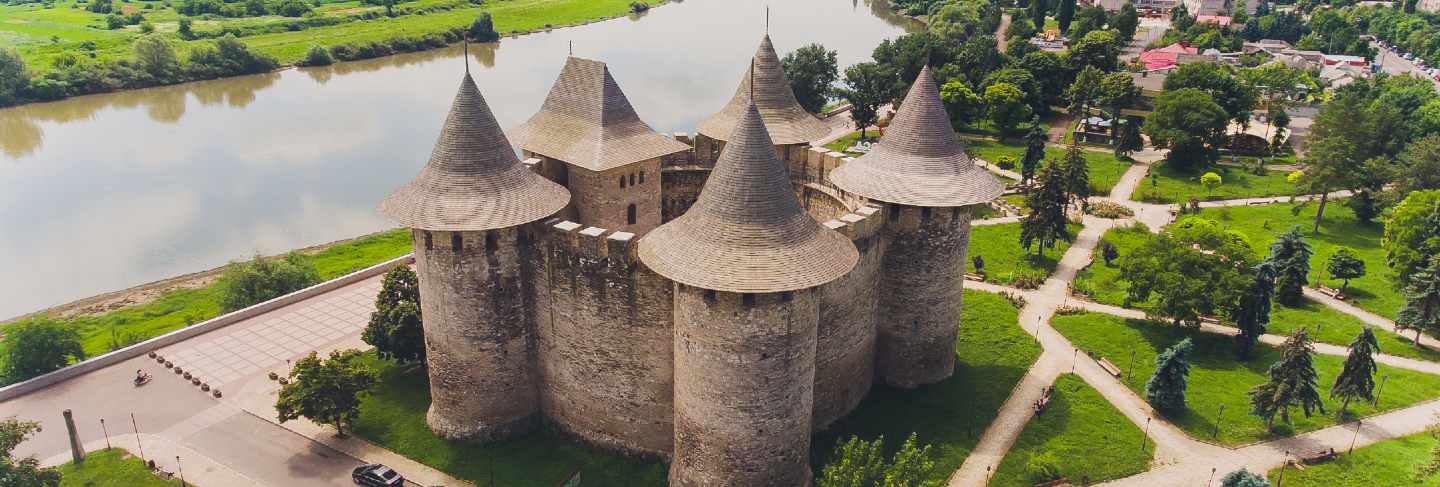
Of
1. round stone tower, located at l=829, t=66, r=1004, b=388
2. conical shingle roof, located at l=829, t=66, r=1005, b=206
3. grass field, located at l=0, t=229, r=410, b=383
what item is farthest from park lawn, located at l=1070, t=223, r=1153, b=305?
grass field, located at l=0, t=229, r=410, b=383

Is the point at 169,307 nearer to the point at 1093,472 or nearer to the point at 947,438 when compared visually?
the point at 947,438

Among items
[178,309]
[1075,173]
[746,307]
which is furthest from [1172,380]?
[178,309]

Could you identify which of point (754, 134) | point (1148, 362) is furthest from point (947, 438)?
point (754, 134)

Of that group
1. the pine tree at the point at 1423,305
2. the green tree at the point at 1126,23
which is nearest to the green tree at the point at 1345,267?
the pine tree at the point at 1423,305

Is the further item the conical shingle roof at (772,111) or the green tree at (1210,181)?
the green tree at (1210,181)

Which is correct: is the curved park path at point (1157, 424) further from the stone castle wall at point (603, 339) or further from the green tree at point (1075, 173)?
the green tree at point (1075, 173)
